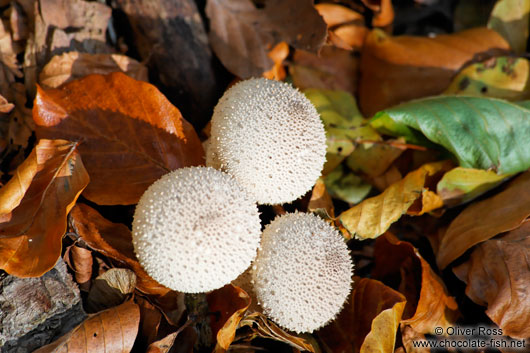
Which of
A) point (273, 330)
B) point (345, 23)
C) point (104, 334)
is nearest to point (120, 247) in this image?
point (104, 334)

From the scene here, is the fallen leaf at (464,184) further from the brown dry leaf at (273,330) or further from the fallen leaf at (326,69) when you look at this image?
the brown dry leaf at (273,330)

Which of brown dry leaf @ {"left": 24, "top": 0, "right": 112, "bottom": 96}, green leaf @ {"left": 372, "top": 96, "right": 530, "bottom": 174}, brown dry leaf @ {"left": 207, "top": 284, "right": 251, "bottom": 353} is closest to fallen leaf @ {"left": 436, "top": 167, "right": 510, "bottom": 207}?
green leaf @ {"left": 372, "top": 96, "right": 530, "bottom": 174}

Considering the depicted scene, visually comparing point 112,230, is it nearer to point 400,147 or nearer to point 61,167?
point 61,167

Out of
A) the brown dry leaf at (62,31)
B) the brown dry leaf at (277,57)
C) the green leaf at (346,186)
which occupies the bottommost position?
the green leaf at (346,186)

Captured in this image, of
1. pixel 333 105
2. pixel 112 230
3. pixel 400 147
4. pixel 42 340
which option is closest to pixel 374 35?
pixel 333 105

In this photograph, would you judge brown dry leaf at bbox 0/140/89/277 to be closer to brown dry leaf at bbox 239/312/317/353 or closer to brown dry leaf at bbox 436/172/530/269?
brown dry leaf at bbox 239/312/317/353

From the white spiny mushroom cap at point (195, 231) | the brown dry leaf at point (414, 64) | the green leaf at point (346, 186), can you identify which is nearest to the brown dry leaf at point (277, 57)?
the brown dry leaf at point (414, 64)

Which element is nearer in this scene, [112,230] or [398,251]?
[112,230]
